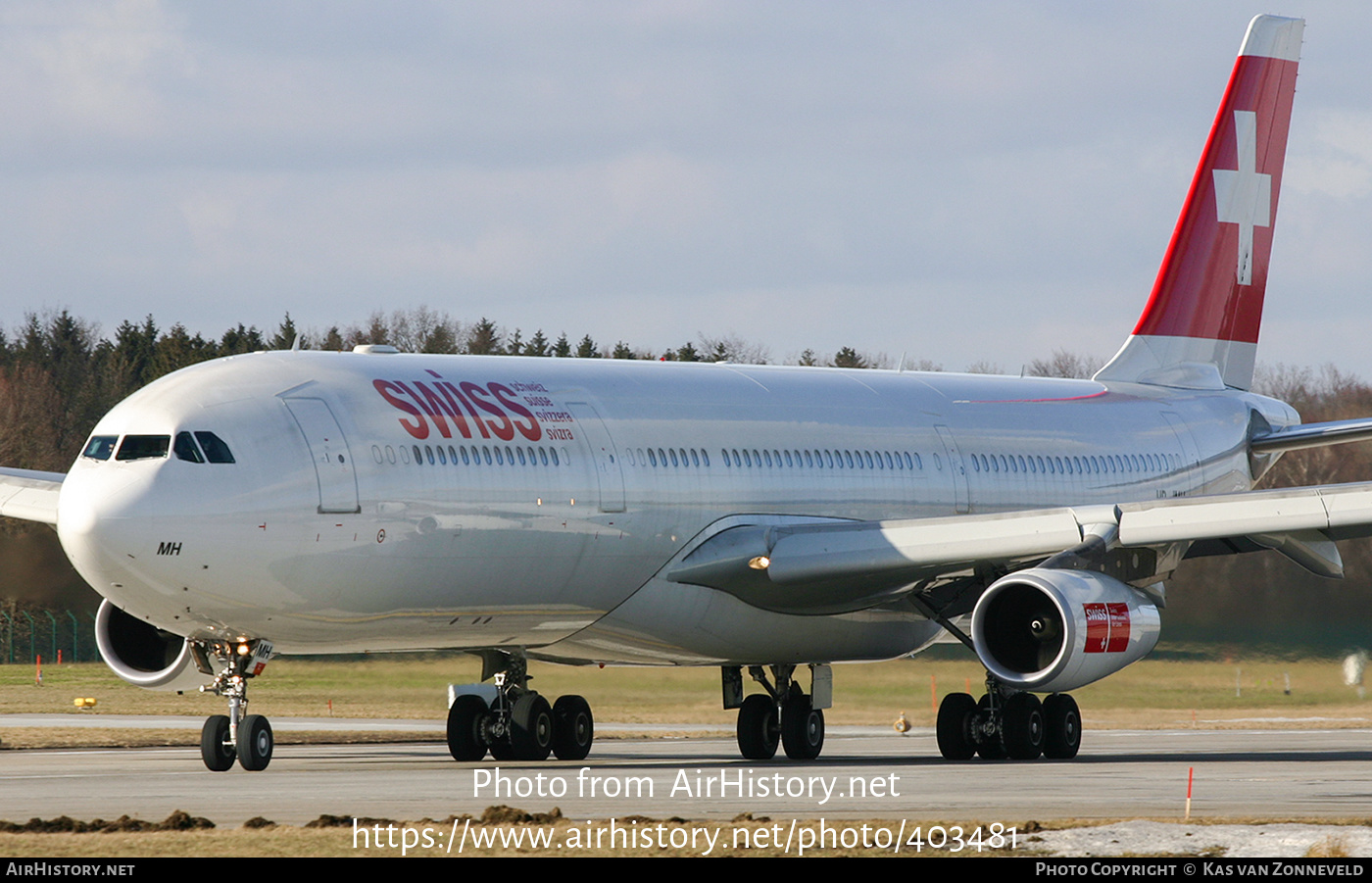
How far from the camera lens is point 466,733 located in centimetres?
2312

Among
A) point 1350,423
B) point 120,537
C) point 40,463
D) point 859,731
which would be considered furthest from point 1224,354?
point 40,463

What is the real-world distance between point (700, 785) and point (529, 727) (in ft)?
17.4

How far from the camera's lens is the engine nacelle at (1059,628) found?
20234mm

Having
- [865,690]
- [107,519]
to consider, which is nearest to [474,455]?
[107,519]

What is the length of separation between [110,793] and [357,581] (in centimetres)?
300

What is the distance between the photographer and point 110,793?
668 inches

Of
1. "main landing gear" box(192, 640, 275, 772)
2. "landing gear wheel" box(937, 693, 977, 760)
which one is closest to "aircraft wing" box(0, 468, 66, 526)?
"main landing gear" box(192, 640, 275, 772)

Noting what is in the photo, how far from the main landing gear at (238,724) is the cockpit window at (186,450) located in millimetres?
1889

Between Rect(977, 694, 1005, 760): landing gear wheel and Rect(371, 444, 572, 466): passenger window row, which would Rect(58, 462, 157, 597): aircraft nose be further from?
Rect(977, 694, 1005, 760): landing gear wheel

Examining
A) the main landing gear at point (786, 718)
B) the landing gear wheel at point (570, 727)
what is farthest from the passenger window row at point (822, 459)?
the landing gear wheel at point (570, 727)

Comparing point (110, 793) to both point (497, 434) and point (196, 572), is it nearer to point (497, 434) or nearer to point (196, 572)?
point (196, 572)

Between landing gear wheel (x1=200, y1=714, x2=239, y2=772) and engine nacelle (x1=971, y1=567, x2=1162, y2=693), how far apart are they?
728 centimetres

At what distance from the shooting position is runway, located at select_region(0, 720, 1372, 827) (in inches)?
583

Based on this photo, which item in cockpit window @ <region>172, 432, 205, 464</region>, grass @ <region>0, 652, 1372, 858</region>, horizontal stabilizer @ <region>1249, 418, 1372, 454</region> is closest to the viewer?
cockpit window @ <region>172, 432, 205, 464</region>
